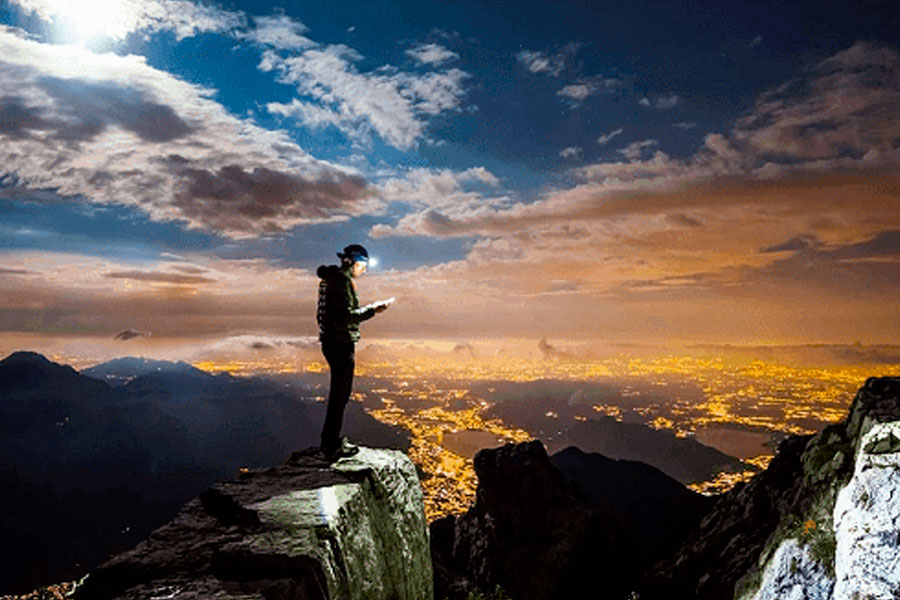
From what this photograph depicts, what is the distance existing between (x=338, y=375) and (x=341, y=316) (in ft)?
4.22

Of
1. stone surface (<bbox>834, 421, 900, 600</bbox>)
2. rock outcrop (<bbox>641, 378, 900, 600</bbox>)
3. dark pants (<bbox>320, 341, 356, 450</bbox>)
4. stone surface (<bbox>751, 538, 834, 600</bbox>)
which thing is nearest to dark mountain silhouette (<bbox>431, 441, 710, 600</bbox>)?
rock outcrop (<bbox>641, 378, 900, 600</bbox>)

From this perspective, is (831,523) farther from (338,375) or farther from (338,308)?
(338,308)

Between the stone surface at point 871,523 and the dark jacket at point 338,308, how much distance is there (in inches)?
435

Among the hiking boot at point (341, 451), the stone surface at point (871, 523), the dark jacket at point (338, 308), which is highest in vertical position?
the dark jacket at point (338, 308)

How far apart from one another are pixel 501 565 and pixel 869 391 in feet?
85.1

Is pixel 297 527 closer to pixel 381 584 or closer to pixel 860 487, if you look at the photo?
pixel 381 584

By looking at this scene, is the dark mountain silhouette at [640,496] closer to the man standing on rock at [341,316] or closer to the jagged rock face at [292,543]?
the jagged rock face at [292,543]

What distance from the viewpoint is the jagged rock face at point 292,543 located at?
203 inches

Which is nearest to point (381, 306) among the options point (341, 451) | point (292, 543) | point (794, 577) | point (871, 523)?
point (341, 451)

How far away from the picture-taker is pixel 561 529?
32281 millimetres

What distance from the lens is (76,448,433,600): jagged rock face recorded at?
515 centimetres

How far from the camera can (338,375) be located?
9266mm

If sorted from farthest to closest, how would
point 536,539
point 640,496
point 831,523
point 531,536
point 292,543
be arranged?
1. point 640,496
2. point 531,536
3. point 536,539
4. point 831,523
5. point 292,543

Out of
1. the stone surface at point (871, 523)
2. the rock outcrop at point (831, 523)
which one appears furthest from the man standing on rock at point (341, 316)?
the rock outcrop at point (831, 523)
